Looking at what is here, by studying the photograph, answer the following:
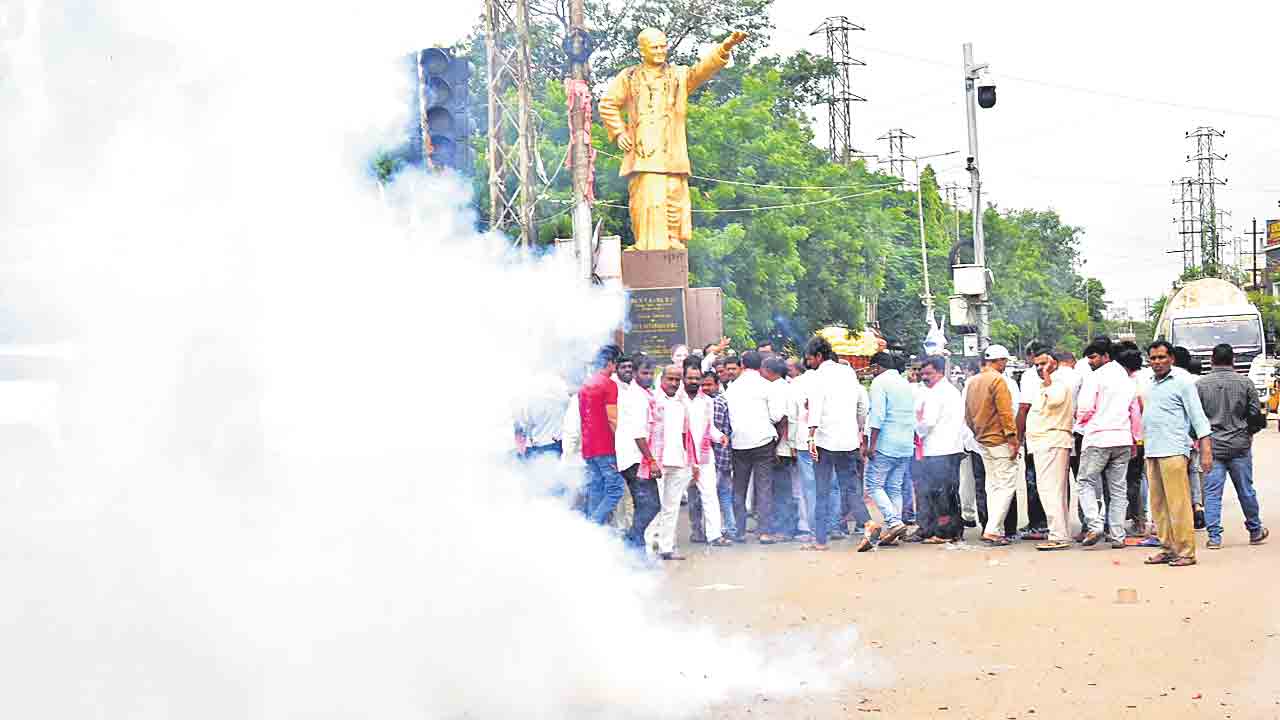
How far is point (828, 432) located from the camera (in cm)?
1247

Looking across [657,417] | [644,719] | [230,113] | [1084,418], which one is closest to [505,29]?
[657,417]

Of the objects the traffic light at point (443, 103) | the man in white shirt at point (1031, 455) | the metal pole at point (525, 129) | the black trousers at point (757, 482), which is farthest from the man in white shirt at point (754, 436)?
the traffic light at point (443, 103)

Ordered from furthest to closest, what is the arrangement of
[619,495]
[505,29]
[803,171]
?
[803,171] < [505,29] < [619,495]

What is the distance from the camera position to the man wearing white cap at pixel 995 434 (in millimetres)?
12391

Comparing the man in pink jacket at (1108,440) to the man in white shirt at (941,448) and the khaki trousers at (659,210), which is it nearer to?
the man in white shirt at (941,448)

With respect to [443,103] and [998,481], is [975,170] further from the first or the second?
[443,103]

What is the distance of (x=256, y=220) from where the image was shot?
21.6 feet

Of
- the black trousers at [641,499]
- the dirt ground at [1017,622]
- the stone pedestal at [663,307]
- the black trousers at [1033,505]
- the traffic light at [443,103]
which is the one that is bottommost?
the dirt ground at [1017,622]

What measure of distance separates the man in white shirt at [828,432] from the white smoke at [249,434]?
525 centimetres

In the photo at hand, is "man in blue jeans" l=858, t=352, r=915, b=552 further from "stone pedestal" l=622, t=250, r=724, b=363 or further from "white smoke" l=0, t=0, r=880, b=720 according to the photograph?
"stone pedestal" l=622, t=250, r=724, b=363

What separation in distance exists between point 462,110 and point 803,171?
2856cm

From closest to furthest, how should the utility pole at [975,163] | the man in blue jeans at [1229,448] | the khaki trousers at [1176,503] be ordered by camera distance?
the khaki trousers at [1176,503] < the man in blue jeans at [1229,448] < the utility pole at [975,163]

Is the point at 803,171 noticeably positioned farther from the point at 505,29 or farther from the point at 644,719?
the point at 644,719

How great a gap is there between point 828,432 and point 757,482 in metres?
1.07
